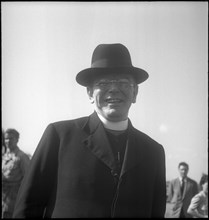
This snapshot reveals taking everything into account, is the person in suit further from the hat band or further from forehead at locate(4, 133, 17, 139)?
the hat band

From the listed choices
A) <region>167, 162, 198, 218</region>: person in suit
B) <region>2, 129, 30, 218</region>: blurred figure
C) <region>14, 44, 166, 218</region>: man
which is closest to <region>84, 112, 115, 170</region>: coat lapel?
<region>14, 44, 166, 218</region>: man

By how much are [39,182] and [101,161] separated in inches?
16.4

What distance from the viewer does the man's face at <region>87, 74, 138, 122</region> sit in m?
2.39

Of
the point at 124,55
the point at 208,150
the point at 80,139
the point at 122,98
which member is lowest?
the point at 208,150

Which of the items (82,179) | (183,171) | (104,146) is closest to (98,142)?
(104,146)

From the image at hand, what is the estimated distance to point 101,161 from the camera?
7.67 ft

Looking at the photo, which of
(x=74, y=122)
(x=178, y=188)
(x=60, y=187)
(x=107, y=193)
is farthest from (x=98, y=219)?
(x=178, y=188)

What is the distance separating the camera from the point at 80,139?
243 cm

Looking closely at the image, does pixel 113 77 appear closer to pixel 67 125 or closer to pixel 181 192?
pixel 67 125

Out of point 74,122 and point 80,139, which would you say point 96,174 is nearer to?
point 80,139

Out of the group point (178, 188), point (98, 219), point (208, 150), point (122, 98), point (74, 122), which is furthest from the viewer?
point (208, 150)

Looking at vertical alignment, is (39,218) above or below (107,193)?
below

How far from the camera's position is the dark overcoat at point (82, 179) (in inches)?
88.0

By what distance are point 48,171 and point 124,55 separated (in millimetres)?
981
